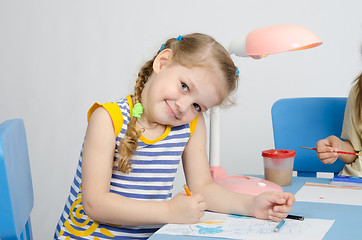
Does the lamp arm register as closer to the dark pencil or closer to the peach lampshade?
the peach lampshade

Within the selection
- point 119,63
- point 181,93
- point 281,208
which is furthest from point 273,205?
point 119,63

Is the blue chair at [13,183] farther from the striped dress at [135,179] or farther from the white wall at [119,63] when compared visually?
the white wall at [119,63]

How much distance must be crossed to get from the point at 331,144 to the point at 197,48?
1.68 ft

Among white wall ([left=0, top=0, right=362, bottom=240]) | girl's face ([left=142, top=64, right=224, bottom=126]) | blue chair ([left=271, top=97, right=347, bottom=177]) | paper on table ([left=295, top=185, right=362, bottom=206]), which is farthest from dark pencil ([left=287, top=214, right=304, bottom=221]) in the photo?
white wall ([left=0, top=0, right=362, bottom=240])

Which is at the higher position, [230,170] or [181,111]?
[181,111]

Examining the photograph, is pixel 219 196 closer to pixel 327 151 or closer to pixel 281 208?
pixel 281 208

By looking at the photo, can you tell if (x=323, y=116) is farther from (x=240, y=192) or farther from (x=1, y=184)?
(x=1, y=184)

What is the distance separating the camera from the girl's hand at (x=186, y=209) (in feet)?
2.77

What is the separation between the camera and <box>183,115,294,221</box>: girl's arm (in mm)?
878

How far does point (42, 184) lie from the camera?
2.43m

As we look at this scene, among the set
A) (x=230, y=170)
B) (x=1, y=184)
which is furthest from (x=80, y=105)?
(x=1, y=184)

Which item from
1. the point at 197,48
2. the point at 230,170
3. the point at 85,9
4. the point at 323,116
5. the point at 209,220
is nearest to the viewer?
the point at 209,220

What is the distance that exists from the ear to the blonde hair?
11mm

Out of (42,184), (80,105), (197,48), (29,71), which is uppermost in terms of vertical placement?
(197,48)
